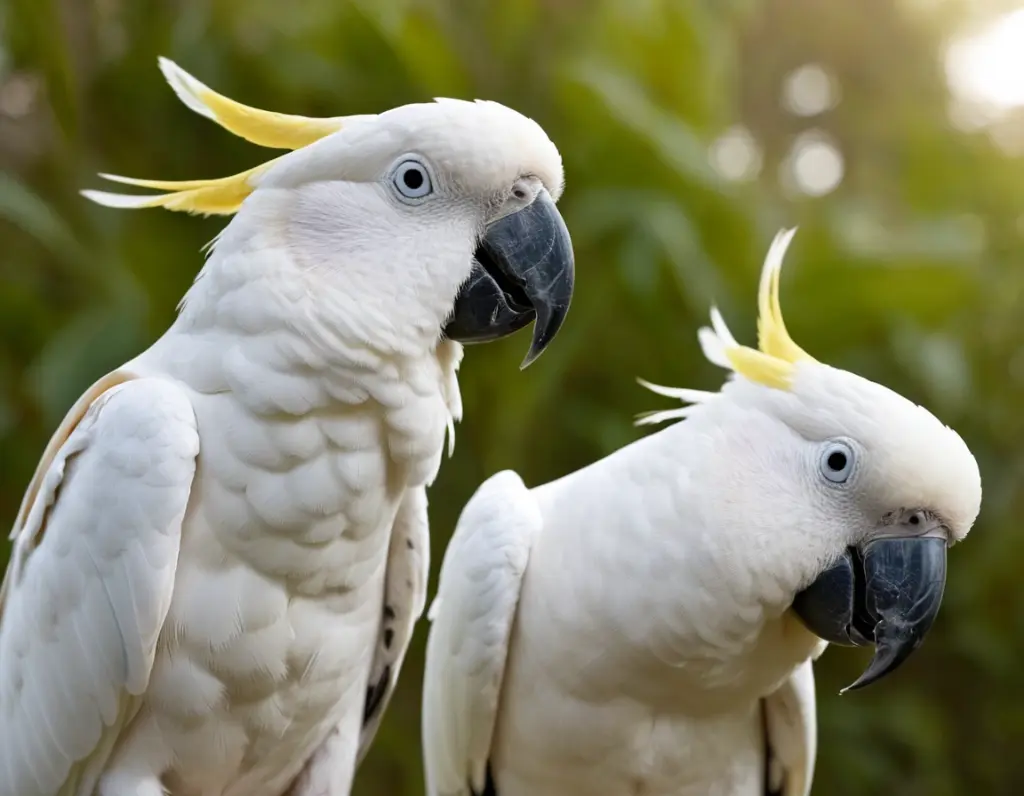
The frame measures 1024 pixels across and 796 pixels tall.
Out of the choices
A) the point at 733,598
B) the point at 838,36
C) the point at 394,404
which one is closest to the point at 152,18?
the point at 394,404

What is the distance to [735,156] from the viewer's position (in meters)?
3.68

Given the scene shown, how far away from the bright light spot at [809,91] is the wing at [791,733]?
378 centimetres

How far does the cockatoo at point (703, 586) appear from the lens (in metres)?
1.31

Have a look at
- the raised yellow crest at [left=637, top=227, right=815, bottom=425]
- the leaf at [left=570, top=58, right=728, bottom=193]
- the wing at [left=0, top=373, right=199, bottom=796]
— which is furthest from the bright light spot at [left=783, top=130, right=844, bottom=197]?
the wing at [left=0, top=373, right=199, bottom=796]

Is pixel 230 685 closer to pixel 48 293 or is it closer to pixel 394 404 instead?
pixel 394 404

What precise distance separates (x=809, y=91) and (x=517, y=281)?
4.09m

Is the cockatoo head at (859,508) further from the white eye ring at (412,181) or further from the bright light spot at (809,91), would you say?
the bright light spot at (809,91)

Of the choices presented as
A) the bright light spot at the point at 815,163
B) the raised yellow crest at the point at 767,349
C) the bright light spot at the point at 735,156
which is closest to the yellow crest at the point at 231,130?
the raised yellow crest at the point at 767,349

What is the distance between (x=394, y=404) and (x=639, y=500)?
0.43 m

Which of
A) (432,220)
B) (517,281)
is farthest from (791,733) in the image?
(432,220)

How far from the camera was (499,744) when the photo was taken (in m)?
1.55

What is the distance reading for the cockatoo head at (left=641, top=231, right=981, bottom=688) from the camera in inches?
51.0

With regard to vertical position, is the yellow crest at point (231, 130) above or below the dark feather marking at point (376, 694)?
above

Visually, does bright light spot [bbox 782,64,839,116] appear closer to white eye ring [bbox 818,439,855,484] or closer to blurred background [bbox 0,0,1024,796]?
blurred background [bbox 0,0,1024,796]
